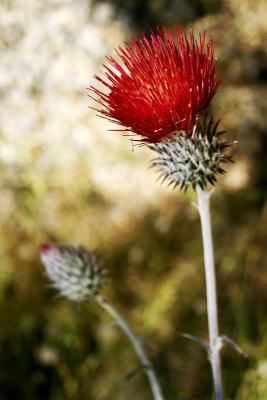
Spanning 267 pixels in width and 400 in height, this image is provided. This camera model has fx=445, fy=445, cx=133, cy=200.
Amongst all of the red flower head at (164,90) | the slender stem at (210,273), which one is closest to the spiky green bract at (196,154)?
the slender stem at (210,273)

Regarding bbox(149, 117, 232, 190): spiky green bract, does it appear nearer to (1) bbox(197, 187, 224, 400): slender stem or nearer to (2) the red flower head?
(1) bbox(197, 187, 224, 400): slender stem

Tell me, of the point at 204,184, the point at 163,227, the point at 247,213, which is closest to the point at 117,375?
the point at 163,227

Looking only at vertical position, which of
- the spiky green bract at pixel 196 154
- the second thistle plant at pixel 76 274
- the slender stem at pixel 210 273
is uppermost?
the spiky green bract at pixel 196 154

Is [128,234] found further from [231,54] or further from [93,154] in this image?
[231,54]

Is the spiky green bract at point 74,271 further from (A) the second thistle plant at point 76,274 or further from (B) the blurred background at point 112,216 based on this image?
(B) the blurred background at point 112,216

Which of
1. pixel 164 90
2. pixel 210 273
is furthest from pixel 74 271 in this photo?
pixel 164 90

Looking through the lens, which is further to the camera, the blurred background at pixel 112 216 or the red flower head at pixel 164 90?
the blurred background at pixel 112 216

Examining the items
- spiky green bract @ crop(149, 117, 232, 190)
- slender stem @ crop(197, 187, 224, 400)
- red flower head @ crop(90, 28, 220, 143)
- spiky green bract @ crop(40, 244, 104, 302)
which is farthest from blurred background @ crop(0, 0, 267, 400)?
red flower head @ crop(90, 28, 220, 143)
